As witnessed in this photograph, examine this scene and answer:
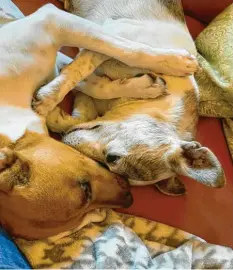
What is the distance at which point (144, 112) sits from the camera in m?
2.19

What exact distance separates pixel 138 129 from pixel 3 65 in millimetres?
596

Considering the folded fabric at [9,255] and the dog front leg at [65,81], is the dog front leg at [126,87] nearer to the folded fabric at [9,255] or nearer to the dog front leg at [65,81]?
the dog front leg at [65,81]

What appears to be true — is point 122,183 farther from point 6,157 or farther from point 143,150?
point 6,157

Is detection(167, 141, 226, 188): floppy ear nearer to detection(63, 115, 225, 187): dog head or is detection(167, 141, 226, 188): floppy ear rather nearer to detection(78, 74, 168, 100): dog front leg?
detection(63, 115, 225, 187): dog head

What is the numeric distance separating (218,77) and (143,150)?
0.72 meters

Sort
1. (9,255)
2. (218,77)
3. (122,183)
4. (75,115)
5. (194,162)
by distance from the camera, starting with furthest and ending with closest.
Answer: (218,77) → (75,115) → (122,183) → (194,162) → (9,255)

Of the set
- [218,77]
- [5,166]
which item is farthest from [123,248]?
[218,77]

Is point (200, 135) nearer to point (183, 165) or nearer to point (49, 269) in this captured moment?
point (183, 165)

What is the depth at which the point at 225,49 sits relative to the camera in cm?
262

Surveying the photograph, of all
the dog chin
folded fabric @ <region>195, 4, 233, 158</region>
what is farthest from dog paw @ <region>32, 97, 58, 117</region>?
folded fabric @ <region>195, 4, 233, 158</region>

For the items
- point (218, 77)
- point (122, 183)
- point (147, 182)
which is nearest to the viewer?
point (122, 183)

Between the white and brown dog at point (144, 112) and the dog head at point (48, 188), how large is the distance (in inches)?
4.2

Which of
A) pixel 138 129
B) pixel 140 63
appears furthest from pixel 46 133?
pixel 140 63

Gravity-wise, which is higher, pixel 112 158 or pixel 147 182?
pixel 112 158
